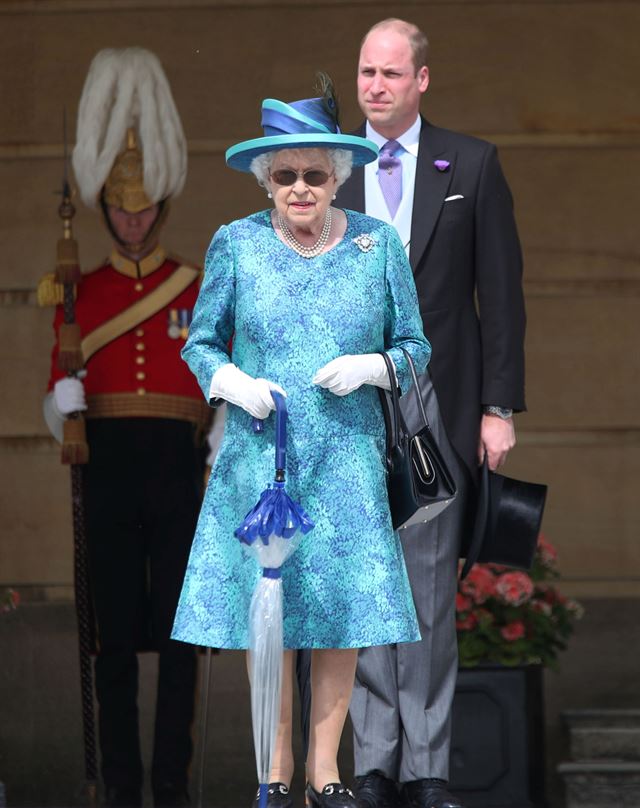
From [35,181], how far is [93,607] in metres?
1.87

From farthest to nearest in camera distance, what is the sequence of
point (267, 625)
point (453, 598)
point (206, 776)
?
point (206, 776) → point (453, 598) → point (267, 625)

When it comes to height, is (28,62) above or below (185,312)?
above

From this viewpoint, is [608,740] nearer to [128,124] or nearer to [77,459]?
[77,459]

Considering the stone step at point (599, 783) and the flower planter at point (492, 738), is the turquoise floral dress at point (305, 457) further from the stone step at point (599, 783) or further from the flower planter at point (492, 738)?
the stone step at point (599, 783)

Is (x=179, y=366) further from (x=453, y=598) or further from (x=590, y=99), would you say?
(x=590, y=99)

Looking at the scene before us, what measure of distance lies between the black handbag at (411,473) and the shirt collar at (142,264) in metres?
2.02

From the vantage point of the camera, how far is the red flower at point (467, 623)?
6.39 meters

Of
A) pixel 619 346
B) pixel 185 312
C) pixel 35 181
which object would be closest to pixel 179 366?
pixel 185 312

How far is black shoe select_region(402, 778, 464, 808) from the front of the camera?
493 cm

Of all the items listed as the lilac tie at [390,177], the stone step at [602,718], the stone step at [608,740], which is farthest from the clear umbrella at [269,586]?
the stone step at [602,718]

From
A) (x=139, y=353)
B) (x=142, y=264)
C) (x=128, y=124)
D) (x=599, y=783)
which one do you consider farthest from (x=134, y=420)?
(x=599, y=783)

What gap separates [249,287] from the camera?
14.8ft

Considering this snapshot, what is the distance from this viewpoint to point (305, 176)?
445 centimetres

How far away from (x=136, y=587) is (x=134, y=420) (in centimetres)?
52
